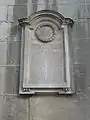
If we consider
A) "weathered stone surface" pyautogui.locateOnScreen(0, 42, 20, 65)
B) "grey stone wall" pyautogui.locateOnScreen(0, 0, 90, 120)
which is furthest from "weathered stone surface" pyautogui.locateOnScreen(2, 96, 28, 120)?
"weathered stone surface" pyautogui.locateOnScreen(0, 42, 20, 65)

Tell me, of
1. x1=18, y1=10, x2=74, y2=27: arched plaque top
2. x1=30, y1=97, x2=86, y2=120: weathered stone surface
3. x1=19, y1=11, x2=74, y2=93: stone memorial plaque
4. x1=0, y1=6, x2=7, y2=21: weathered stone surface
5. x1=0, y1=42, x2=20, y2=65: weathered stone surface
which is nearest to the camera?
x1=30, y1=97, x2=86, y2=120: weathered stone surface

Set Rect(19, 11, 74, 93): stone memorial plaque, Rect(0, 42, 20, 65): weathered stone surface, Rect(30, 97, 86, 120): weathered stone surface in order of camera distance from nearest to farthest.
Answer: Rect(30, 97, 86, 120): weathered stone surface
Rect(19, 11, 74, 93): stone memorial plaque
Rect(0, 42, 20, 65): weathered stone surface

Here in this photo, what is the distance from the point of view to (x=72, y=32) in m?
5.09

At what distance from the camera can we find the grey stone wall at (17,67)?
4.55 metres

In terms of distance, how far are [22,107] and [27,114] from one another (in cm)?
15

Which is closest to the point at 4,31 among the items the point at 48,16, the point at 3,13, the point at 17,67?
the point at 3,13

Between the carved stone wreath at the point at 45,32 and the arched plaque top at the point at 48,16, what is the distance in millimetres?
176

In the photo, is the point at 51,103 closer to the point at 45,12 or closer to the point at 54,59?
the point at 54,59

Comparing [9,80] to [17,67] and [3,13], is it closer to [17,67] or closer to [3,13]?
[17,67]

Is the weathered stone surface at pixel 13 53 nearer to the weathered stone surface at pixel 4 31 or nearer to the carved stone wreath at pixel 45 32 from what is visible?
the weathered stone surface at pixel 4 31

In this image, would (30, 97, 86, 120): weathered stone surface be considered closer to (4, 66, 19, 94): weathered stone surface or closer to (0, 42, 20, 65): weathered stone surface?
(4, 66, 19, 94): weathered stone surface

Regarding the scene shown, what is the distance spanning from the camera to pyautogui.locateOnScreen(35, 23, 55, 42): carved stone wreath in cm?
496

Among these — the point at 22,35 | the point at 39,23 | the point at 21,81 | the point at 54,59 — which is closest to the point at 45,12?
the point at 39,23

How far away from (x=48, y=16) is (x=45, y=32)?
0.32 meters
